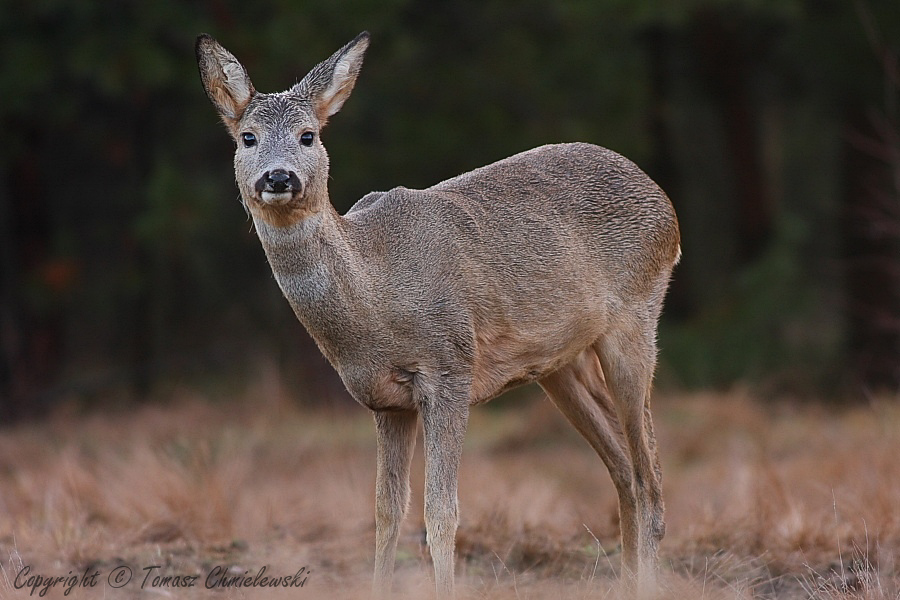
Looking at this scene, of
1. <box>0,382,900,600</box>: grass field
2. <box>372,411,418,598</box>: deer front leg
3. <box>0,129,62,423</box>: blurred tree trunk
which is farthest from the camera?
<box>0,129,62,423</box>: blurred tree trunk

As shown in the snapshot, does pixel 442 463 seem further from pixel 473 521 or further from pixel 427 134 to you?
pixel 427 134

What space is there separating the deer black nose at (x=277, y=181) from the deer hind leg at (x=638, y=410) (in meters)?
2.00

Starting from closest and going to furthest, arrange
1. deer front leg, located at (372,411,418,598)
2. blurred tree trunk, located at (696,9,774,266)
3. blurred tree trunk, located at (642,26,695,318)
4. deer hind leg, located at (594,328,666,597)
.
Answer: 1. deer front leg, located at (372,411,418,598)
2. deer hind leg, located at (594,328,666,597)
3. blurred tree trunk, located at (642,26,695,318)
4. blurred tree trunk, located at (696,9,774,266)

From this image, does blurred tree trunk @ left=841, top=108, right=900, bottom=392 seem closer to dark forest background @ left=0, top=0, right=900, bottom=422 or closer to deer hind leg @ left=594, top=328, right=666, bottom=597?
dark forest background @ left=0, top=0, right=900, bottom=422

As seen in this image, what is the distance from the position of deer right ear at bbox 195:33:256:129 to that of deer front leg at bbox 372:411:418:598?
1.57 metres

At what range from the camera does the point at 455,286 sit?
596 centimetres

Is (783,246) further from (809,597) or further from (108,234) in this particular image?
(108,234)

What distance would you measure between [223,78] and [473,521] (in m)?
3.08

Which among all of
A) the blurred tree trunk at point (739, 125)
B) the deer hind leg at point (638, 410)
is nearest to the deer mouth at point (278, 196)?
the deer hind leg at point (638, 410)

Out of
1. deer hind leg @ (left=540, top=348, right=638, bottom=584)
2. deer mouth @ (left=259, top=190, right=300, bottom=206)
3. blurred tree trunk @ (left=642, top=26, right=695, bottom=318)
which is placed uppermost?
deer mouth @ (left=259, top=190, right=300, bottom=206)

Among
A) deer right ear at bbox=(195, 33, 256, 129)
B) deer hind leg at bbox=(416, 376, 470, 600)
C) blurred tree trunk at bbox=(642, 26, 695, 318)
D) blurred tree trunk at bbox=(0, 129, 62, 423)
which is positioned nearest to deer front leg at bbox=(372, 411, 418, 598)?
deer hind leg at bbox=(416, 376, 470, 600)

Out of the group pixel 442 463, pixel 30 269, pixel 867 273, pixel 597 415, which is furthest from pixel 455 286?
pixel 30 269

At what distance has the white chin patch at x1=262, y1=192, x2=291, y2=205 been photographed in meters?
5.41

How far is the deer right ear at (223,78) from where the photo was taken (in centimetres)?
587
